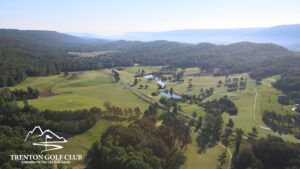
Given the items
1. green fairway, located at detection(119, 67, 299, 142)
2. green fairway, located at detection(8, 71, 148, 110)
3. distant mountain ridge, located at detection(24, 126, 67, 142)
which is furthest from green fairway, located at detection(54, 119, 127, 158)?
green fairway, located at detection(119, 67, 299, 142)

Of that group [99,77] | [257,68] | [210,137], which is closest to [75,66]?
[99,77]

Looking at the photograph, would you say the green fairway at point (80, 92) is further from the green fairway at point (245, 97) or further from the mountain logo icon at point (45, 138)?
the mountain logo icon at point (45, 138)

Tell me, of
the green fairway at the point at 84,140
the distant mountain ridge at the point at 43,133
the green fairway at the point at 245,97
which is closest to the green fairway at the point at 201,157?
the green fairway at the point at 84,140

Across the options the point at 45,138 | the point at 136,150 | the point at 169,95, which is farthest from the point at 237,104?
the point at 45,138

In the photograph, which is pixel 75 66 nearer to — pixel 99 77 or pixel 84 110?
pixel 99 77

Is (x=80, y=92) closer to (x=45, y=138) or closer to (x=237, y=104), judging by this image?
(x=45, y=138)

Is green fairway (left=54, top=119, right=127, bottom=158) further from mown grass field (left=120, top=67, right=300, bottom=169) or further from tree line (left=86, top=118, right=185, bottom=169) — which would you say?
mown grass field (left=120, top=67, right=300, bottom=169)
